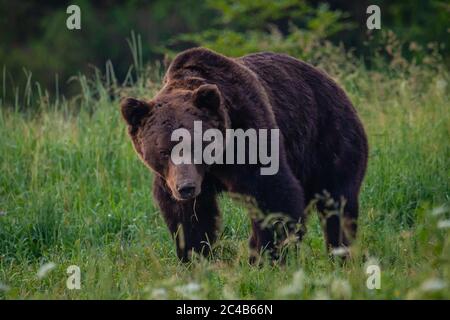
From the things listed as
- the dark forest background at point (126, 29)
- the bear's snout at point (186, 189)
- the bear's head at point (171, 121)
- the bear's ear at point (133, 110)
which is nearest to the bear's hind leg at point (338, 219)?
the bear's head at point (171, 121)

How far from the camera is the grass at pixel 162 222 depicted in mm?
4379

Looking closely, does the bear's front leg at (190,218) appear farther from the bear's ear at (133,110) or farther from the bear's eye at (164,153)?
the bear's ear at (133,110)

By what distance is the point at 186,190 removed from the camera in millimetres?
4934

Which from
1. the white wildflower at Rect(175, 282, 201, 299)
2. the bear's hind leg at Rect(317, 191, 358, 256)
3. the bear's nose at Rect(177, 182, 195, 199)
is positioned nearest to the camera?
the white wildflower at Rect(175, 282, 201, 299)

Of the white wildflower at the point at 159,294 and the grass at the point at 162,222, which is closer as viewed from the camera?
the white wildflower at the point at 159,294

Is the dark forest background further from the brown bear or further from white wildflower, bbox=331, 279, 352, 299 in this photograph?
white wildflower, bbox=331, 279, 352, 299

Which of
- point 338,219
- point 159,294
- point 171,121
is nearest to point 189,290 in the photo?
point 159,294

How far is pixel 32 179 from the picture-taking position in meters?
7.25

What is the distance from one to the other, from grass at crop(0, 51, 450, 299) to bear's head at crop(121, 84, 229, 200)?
45cm

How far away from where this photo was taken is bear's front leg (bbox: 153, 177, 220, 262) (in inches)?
212

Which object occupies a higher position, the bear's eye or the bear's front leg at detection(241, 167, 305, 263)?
the bear's eye

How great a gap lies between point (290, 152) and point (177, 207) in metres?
0.86

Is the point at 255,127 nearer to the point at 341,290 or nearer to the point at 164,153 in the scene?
the point at 164,153

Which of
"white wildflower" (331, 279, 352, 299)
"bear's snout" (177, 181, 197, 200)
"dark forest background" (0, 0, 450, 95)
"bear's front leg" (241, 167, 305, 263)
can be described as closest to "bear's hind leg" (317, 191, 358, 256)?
"bear's front leg" (241, 167, 305, 263)
